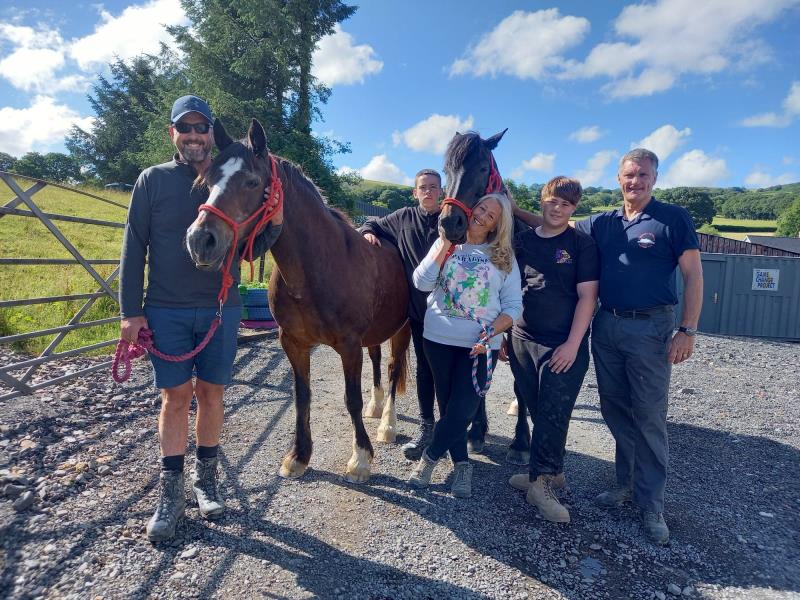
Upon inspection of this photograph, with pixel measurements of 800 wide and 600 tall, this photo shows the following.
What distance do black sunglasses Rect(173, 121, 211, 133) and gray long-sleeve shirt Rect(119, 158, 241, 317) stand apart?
200 mm

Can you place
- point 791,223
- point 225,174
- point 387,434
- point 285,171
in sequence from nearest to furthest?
1. point 225,174
2. point 285,171
3. point 387,434
4. point 791,223

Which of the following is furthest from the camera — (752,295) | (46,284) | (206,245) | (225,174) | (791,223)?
(791,223)

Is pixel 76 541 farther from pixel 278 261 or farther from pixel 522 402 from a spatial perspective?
pixel 522 402

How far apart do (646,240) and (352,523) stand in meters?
2.49

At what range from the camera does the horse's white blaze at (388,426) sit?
13.0 ft

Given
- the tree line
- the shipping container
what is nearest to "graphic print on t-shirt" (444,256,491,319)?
the shipping container

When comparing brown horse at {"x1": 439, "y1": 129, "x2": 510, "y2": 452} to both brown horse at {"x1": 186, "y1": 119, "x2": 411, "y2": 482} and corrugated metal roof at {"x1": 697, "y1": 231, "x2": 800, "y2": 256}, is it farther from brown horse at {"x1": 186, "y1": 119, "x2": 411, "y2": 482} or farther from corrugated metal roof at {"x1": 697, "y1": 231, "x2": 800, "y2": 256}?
corrugated metal roof at {"x1": 697, "y1": 231, "x2": 800, "y2": 256}

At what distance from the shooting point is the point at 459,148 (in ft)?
10.3

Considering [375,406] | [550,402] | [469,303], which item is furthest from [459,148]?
[375,406]

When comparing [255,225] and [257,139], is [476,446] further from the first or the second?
[257,139]

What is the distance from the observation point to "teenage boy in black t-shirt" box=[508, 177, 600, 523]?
2.78m

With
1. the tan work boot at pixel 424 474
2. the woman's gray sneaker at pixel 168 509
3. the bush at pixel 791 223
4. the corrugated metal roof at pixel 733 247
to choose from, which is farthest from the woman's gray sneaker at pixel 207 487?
the bush at pixel 791 223

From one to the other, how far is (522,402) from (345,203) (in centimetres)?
1609

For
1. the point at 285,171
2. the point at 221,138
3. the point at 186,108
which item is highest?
the point at 186,108
